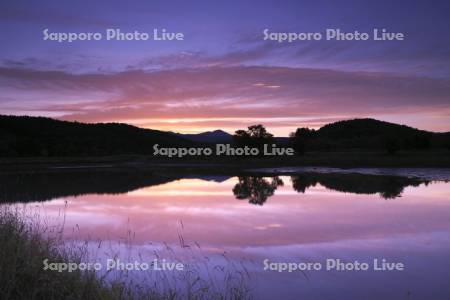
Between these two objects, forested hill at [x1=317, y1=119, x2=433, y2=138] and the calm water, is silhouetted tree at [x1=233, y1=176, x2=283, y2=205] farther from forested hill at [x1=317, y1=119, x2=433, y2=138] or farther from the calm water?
forested hill at [x1=317, y1=119, x2=433, y2=138]

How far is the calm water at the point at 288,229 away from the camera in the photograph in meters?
8.14

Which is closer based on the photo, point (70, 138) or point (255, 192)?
point (255, 192)

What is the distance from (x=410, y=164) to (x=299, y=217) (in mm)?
31861

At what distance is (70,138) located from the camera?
83688mm

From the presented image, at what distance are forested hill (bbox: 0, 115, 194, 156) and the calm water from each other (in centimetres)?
4643

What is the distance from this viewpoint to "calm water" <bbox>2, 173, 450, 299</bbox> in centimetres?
814

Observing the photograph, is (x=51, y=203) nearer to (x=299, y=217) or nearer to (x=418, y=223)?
(x=299, y=217)

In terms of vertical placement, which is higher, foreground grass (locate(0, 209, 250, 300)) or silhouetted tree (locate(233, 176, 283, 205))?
silhouetted tree (locate(233, 176, 283, 205))

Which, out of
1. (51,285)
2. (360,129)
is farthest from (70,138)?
(51,285)

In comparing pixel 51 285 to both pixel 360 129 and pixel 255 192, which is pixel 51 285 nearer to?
pixel 255 192

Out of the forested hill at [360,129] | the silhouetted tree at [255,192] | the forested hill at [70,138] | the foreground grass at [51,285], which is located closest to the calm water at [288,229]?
the silhouetted tree at [255,192]

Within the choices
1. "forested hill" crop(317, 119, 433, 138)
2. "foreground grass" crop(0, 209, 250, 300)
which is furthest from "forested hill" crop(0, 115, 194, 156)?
"foreground grass" crop(0, 209, 250, 300)

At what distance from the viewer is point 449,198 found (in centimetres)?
1947

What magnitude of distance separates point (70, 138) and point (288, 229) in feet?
251
